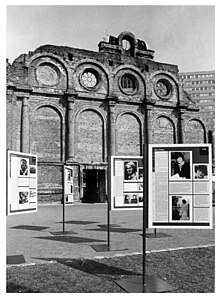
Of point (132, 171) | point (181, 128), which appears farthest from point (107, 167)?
point (181, 128)

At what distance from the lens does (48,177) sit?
23.2 metres

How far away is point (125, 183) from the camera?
8711 mm

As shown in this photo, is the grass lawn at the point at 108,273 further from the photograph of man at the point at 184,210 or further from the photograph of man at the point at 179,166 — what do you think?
the photograph of man at the point at 179,166

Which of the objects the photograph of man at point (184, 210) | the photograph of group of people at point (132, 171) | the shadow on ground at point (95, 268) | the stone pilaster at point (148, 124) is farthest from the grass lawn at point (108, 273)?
the stone pilaster at point (148, 124)

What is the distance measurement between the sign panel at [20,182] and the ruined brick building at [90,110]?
49.9ft

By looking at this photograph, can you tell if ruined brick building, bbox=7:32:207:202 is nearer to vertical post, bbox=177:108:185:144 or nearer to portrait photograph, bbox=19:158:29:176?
vertical post, bbox=177:108:185:144

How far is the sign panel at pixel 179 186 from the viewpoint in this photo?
230 inches

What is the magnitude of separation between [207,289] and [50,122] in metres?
20.3

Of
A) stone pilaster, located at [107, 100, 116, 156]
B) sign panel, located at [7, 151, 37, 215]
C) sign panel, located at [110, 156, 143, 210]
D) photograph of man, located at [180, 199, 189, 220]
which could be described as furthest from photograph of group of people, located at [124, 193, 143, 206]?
stone pilaster, located at [107, 100, 116, 156]

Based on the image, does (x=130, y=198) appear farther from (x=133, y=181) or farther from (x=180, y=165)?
(x=180, y=165)

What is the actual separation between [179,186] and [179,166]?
1.17ft

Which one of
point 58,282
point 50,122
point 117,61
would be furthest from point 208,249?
point 117,61

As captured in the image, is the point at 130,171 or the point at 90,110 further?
the point at 90,110
